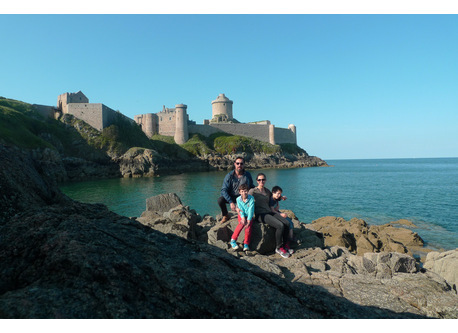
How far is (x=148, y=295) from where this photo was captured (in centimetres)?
224

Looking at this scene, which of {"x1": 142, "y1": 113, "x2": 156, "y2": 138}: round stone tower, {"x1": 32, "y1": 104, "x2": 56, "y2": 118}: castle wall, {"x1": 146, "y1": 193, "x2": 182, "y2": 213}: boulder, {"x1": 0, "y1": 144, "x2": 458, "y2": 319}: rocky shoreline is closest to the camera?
{"x1": 0, "y1": 144, "x2": 458, "y2": 319}: rocky shoreline

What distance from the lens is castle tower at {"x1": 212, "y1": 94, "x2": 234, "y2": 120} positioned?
312 feet

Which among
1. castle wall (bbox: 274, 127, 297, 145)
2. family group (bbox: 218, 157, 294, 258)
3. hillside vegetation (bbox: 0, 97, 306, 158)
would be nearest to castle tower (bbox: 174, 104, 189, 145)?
hillside vegetation (bbox: 0, 97, 306, 158)

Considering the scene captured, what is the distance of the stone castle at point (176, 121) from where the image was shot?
5781cm

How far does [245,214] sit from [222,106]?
9183 centimetres

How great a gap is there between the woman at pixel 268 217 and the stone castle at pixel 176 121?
59.6 metres

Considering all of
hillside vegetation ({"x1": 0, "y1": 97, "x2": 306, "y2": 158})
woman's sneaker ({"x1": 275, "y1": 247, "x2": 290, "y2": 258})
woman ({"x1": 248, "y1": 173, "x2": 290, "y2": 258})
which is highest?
hillside vegetation ({"x1": 0, "y1": 97, "x2": 306, "y2": 158})

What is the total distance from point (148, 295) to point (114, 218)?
160 cm

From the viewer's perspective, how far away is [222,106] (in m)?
95.5

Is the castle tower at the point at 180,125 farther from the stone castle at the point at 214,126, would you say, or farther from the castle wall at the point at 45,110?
the castle wall at the point at 45,110

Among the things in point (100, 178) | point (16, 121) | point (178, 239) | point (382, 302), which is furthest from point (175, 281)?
point (16, 121)

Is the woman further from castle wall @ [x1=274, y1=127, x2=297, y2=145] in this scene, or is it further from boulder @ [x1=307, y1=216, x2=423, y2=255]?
castle wall @ [x1=274, y1=127, x2=297, y2=145]

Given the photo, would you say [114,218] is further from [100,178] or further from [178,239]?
[100,178]

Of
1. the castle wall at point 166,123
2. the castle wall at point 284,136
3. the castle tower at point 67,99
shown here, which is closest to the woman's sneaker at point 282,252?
the castle tower at point 67,99
